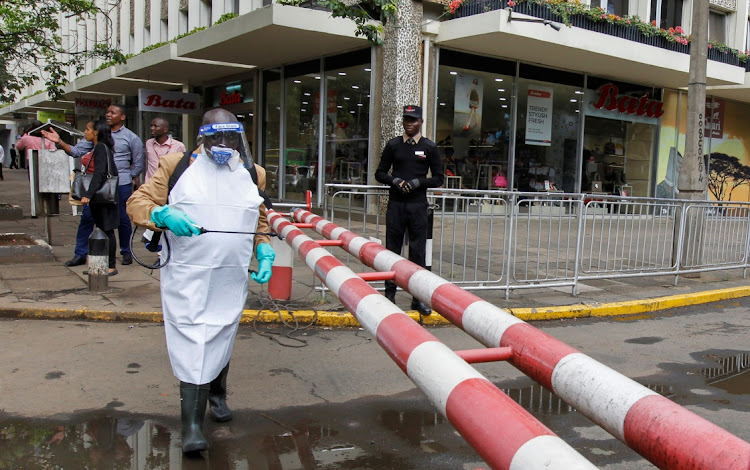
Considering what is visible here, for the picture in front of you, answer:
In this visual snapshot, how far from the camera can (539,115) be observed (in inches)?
674

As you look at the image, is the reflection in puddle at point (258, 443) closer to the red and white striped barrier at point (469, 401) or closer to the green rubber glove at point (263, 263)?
the green rubber glove at point (263, 263)

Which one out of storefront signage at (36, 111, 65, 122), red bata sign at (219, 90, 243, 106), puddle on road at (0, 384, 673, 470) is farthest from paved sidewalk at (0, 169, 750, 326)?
storefront signage at (36, 111, 65, 122)

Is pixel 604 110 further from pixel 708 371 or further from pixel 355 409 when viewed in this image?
pixel 355 409

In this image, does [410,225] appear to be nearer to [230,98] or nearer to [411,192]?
[411,192]

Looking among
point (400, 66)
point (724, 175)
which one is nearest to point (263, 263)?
point (400, 66)

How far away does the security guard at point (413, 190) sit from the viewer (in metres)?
6.59

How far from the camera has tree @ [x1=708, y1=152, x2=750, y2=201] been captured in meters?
22.7

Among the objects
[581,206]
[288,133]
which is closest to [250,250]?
[581,206]

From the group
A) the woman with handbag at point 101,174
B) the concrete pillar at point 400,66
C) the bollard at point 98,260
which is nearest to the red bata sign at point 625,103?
the concrete pillar at point 400,66

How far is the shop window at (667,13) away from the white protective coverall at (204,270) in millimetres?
19148

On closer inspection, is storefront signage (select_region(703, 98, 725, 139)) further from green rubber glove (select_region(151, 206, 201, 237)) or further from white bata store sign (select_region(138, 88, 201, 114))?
green rubber glove (select_region(151, 206, 201, 237))

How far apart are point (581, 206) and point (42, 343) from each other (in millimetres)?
6350

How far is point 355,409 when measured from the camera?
4277 mm

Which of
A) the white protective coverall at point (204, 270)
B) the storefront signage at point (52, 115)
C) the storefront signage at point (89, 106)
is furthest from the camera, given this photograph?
the storefront signage at point (52, 115)
